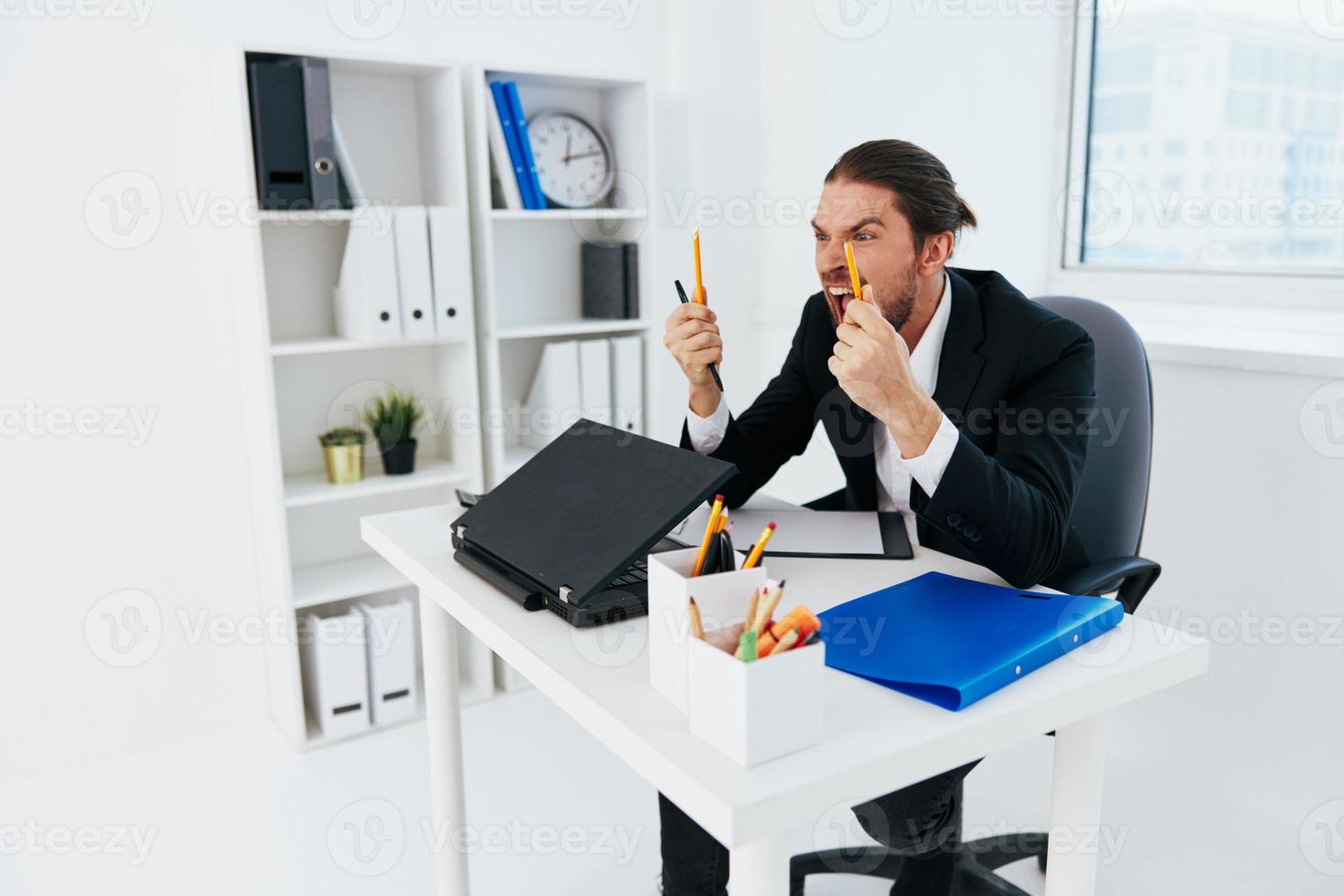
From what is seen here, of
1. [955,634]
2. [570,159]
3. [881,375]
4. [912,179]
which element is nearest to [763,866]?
[955,634]

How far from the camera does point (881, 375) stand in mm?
1169

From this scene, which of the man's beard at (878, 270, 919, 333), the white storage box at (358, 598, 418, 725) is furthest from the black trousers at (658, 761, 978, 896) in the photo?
the white storage box at (358, 598, 418, 725)

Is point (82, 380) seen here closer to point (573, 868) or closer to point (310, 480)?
point (310, 480)

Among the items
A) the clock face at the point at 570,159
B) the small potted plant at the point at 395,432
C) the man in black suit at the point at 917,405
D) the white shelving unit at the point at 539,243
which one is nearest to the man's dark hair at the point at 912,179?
the man in black suit at the point at 917,405

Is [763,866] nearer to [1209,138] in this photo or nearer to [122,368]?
[122,368]

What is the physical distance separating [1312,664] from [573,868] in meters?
1.50

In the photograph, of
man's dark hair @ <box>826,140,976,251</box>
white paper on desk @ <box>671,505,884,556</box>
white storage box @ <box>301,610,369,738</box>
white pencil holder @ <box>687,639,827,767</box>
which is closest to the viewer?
white pencil holder @ <box>687,639,827,767</box>

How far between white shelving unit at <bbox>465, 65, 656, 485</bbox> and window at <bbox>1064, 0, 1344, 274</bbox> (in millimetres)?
1184

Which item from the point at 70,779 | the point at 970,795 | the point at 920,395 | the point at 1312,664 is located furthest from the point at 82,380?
the point at 1312,664

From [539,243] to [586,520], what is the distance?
1.75m

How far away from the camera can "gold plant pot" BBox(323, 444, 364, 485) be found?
→ 7.98ft

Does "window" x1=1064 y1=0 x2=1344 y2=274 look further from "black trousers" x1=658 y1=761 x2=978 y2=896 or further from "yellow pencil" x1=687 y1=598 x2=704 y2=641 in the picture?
"yellow pencil" x1=687 y1=598 x2=704 y2=641

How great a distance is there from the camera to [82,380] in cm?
227

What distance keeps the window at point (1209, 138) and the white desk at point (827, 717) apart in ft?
5.36
